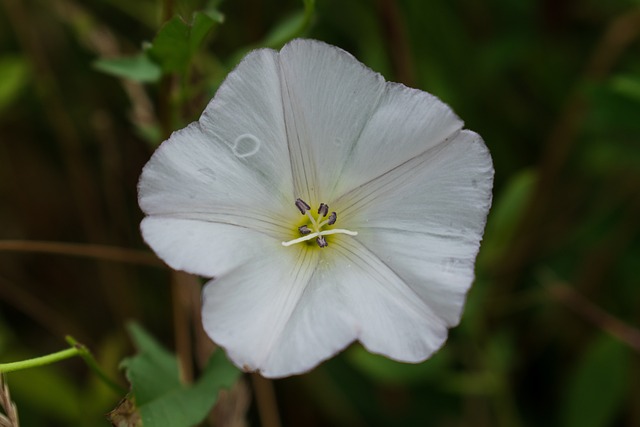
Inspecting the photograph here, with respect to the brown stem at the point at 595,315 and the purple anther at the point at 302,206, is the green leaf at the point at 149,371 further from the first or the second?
the brown stem at the point at 595,315

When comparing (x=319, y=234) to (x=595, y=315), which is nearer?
(x=319, y=234)

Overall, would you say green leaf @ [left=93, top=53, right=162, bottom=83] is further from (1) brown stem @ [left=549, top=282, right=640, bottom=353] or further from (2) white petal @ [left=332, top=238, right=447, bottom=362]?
(1) brown stem @ [left=549, top=282, right=640, bottom=353]

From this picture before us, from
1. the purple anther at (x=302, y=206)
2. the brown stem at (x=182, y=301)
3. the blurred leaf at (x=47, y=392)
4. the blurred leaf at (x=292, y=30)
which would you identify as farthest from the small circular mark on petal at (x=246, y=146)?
the blurred leaf at (x=47, y=392)

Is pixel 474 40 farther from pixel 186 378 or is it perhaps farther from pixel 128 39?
pixel 186 378

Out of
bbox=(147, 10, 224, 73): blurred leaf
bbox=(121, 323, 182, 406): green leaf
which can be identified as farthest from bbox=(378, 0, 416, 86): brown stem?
bbox=(121, 323, 182, 406): green leaf

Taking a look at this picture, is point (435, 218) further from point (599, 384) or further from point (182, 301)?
point (599, 384)


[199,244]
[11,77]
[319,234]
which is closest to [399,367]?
[319,234]
